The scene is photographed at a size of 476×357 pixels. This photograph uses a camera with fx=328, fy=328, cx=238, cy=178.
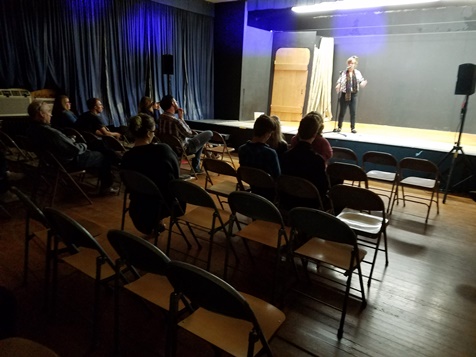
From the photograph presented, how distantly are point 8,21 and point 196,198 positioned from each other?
15.8 ft

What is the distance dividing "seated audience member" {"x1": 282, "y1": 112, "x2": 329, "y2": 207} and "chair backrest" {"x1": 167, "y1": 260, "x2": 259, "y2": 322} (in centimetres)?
168

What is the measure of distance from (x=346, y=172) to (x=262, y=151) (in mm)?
1000

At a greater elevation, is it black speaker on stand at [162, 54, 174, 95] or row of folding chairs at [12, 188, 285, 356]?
black speaker on stand at [162, 54, 174, 95]

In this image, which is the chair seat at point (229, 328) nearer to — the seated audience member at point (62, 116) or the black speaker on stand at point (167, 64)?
the seated audience member at point (62, 116)

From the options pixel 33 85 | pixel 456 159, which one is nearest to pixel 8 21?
pixel 33 85

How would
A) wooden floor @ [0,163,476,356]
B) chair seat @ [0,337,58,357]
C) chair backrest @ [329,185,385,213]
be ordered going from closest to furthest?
chair seat @ [0,337,58,357] < wooden floor @ [0,163,476,356] < chair backrest @ [329,185,385,213]

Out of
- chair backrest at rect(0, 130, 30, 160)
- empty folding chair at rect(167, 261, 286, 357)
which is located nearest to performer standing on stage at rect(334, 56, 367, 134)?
chair backrest at rect(0, 130, 30, 160)

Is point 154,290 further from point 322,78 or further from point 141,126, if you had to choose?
point 322,78

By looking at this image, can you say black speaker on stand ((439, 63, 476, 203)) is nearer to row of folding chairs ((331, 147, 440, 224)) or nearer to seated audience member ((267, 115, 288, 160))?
row of folding chairs ((331, 147, 440, 224))

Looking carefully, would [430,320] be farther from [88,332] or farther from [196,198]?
[88,332]

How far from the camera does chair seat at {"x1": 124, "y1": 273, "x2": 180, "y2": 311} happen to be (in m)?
1.56

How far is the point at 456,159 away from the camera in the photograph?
16.5ft

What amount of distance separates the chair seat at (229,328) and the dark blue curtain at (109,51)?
5367 mm

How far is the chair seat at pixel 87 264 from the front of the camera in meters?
1.77
